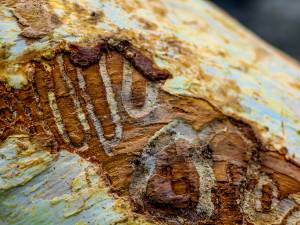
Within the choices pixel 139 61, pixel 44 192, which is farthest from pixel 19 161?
pixel 139 61

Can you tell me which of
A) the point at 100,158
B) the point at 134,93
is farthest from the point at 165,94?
the point at 100,158

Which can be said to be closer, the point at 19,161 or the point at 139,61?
the point at 19,161

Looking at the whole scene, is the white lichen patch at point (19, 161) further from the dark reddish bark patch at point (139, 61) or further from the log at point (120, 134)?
the dark reddish bark patch at point (139, 61)

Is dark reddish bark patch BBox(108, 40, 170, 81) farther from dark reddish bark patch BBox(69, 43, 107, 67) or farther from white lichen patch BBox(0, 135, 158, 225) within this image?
white lichen patch BBox(0, 135, 158, 225)

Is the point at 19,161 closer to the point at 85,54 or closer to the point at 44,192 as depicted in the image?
the point at 44,192

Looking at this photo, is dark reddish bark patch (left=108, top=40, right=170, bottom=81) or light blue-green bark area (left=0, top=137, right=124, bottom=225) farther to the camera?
dark reddish bark patch (left=108, top=40, right=170, bottom=81)

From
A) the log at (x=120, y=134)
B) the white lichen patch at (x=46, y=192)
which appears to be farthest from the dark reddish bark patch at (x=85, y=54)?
the white lichen patch at (x=46, y=192)

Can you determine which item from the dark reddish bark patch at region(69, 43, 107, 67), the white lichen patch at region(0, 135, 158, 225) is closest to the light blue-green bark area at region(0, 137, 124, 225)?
Result: the white lichen patch at region(0, 135, 158, 225)
